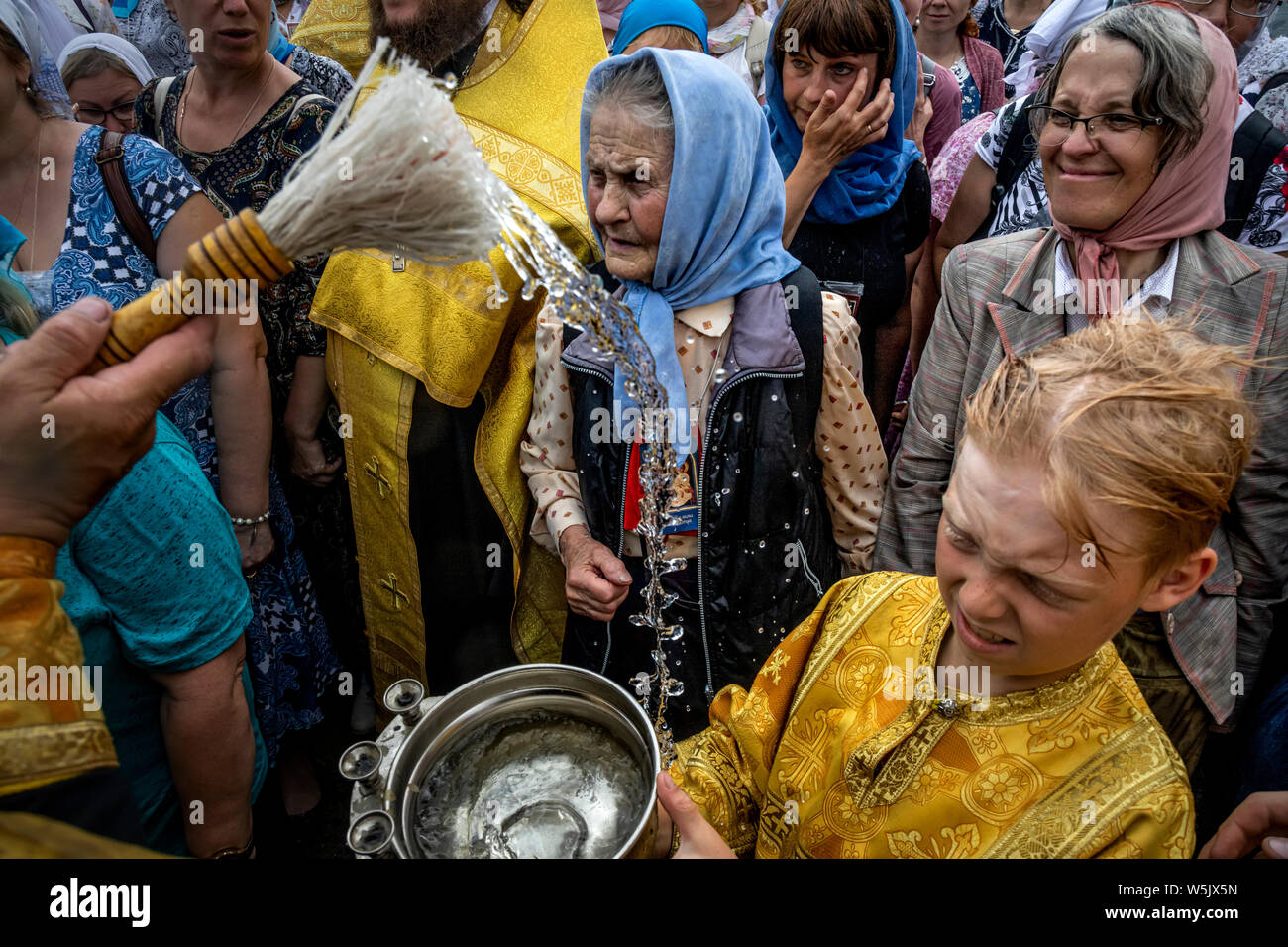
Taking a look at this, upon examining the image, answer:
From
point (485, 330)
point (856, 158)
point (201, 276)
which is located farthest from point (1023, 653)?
point (856, 158)

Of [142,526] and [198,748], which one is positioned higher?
[142,526]

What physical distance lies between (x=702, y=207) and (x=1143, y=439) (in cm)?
133

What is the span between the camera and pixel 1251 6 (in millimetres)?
Result: 3287

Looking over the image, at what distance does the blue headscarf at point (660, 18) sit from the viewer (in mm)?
3400

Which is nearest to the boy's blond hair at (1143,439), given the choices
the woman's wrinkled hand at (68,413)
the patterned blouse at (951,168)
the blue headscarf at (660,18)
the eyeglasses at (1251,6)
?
the woman's wrinkled hand at (68,413)

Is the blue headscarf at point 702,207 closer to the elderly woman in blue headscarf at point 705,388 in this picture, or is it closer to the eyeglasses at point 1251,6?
the elderly woman in blue headscarf at point 705,388

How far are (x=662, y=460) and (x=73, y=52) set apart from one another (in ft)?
11.4

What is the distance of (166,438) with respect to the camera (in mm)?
1801

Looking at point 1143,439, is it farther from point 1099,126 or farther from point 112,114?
point 112,114

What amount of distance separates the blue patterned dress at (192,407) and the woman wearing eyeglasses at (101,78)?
1.63 m
